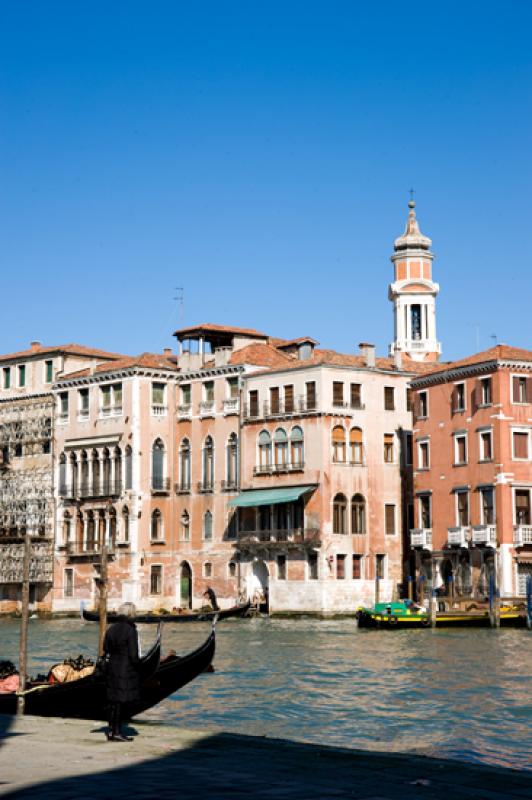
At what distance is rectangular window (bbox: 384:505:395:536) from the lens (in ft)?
157

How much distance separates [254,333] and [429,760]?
4174 centimetres

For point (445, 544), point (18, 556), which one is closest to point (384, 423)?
point (445, 544)

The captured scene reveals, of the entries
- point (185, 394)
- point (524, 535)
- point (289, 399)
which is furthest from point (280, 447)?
point (524, 535)

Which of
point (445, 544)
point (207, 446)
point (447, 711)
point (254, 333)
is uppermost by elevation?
point (254, 333)

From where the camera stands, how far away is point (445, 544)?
145ft

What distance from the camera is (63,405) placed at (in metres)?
53.7

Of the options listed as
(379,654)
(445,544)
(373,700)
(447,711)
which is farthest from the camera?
(445,544)

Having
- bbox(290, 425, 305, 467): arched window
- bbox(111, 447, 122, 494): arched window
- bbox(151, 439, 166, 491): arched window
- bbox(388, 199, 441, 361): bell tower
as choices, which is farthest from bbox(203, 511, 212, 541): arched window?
bbox(388, 199, 441, 361): bell tower

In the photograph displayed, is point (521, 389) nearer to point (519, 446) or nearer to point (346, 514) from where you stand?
point (519, 446)

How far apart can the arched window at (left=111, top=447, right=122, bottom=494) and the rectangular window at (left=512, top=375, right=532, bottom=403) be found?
15.7 meters

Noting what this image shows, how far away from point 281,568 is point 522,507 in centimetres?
929

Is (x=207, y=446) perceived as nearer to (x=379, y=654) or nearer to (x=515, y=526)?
(x=515, y=526)

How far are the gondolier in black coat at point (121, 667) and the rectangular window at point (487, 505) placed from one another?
3094cm

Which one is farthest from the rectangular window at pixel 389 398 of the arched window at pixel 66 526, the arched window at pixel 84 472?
the arched window at pixel 66 526
